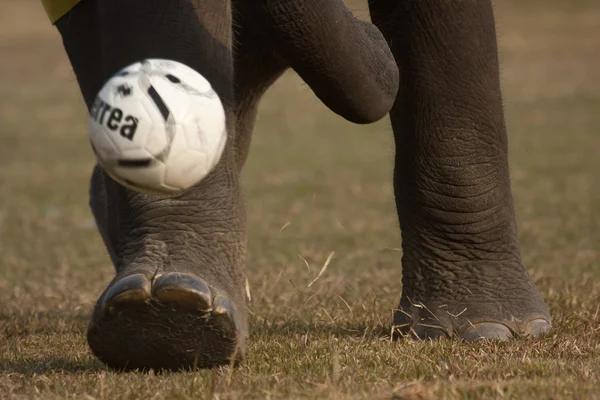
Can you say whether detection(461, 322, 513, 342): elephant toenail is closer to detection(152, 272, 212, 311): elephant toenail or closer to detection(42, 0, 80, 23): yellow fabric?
detection(152, 272, 212, 311): elephant toenail

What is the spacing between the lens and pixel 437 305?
372cm

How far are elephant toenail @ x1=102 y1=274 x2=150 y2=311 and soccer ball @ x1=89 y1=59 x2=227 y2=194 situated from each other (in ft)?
0.76

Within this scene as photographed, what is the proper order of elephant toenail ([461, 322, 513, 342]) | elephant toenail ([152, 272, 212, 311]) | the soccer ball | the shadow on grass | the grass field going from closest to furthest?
the soccer ball < elephant toenail ([152, 272, 212, 311]) < the grass field < the shadow on grass < elephant toenail ([461, 322, 513, 342])

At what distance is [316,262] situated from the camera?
574cm

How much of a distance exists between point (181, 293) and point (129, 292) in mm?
115

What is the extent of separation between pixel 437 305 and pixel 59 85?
1503cm

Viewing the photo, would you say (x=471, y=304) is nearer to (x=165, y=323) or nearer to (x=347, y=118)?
(x=347, y=118)

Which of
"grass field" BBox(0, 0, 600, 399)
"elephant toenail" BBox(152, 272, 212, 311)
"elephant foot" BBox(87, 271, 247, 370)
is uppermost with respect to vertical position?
"elephant toenail" BBox(152, 272, 212, 311)

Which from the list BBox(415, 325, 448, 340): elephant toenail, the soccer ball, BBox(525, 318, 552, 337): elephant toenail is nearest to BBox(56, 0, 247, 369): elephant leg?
the soccer ball

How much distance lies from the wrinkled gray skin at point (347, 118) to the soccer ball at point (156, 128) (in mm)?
232

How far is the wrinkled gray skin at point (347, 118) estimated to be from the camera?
2688 millimetres

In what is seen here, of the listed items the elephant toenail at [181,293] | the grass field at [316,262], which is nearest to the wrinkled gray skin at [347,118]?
the elephant toenail at [181,293]

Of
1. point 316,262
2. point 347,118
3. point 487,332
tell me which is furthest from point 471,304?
point 316,262

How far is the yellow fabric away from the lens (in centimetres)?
312
